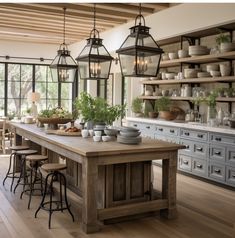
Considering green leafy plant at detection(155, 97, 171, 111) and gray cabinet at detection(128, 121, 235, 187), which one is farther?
green leafy plant at detection(155, 97, 171, 111)

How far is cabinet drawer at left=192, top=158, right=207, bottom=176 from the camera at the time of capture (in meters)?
5.62

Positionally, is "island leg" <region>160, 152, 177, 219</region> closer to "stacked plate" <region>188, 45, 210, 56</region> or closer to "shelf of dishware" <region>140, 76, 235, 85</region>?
"shelf of dishware" <region>140, 76, 235, 85</region>

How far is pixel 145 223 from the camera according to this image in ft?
12.6

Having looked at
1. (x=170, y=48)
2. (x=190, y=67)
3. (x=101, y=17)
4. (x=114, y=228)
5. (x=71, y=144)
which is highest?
(x=101, y=17)

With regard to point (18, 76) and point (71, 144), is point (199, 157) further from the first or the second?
point (18, 76)

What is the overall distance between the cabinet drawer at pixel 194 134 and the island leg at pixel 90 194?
104 inches

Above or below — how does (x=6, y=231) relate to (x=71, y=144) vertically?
below

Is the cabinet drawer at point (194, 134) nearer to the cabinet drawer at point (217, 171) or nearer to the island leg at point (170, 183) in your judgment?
the cabinet drawer at point (217, 171)

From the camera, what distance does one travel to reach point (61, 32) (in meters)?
9.01

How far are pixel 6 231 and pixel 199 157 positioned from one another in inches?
130

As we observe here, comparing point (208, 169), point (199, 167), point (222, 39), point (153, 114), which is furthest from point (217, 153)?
point (153, 114)

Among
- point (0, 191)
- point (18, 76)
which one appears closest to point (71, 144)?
point (0, 191)

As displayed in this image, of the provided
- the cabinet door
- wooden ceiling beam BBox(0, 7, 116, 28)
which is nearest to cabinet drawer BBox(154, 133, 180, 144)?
the cabinet door

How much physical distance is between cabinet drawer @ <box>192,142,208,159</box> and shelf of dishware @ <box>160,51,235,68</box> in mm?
1434
